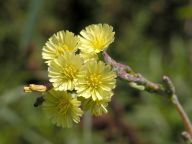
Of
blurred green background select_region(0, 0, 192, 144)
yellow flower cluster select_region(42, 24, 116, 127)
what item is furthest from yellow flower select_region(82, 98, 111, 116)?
blurred green background select_region(0, 0, 192, 144)

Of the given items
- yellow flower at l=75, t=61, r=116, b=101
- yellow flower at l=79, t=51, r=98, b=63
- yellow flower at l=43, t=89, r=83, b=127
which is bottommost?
yellow flower at l=43, t=89, r=83, b=127

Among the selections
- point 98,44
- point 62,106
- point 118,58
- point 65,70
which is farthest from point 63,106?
point 118,58

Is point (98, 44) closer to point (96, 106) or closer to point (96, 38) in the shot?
point (96, 38)

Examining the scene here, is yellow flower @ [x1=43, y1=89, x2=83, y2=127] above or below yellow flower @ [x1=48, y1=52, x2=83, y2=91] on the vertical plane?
below

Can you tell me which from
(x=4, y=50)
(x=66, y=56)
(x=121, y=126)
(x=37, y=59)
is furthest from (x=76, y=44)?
(x=4, y=50)

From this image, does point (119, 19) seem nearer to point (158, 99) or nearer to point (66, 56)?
point (158, 99)

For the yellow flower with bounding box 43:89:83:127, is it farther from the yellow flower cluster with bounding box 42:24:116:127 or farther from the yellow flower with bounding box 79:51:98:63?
the yellow flower with bounding box 79:51:98:63
